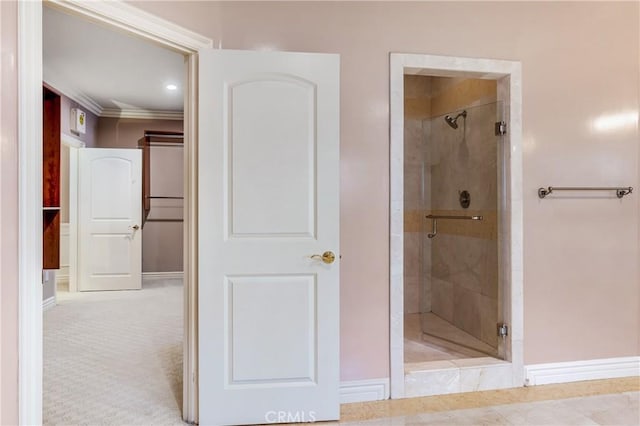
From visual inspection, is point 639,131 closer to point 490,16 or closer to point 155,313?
point 490,16

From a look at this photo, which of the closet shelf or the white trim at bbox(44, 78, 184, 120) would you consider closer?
the white trim at bbox(44, 78, 184, 120)

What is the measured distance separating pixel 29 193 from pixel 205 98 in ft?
3.07

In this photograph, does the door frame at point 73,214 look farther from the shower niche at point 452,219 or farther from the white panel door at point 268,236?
the shower niche at point 452,219

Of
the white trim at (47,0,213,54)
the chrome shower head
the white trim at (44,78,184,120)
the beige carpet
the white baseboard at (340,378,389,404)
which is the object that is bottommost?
the beige carpet

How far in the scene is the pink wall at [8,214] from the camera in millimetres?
1337

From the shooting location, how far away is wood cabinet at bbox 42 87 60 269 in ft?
13.7

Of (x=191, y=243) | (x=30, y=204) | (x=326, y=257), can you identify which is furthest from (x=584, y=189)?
(x=30, y=204)

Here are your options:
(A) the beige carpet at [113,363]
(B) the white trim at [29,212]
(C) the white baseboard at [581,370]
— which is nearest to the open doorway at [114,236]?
(A) the beige carpet at [113,363]

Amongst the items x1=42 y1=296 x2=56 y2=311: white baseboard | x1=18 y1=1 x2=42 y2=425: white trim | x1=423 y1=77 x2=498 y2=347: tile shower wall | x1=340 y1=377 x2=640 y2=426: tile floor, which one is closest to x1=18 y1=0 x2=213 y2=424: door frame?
x1=18 y1=1 x2=42 y2=425: white trim

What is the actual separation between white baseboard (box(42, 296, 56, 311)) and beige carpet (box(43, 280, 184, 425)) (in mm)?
86

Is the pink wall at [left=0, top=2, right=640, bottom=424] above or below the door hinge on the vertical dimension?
above

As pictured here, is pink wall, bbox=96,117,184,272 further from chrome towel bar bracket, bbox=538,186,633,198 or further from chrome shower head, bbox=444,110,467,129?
chrome towel bar bracket, bbox=538,186,633,198

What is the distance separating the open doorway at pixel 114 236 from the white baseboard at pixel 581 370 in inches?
89.5

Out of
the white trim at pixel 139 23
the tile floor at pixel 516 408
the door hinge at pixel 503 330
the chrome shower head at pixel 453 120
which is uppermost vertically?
the white trim at pixel 139 23
